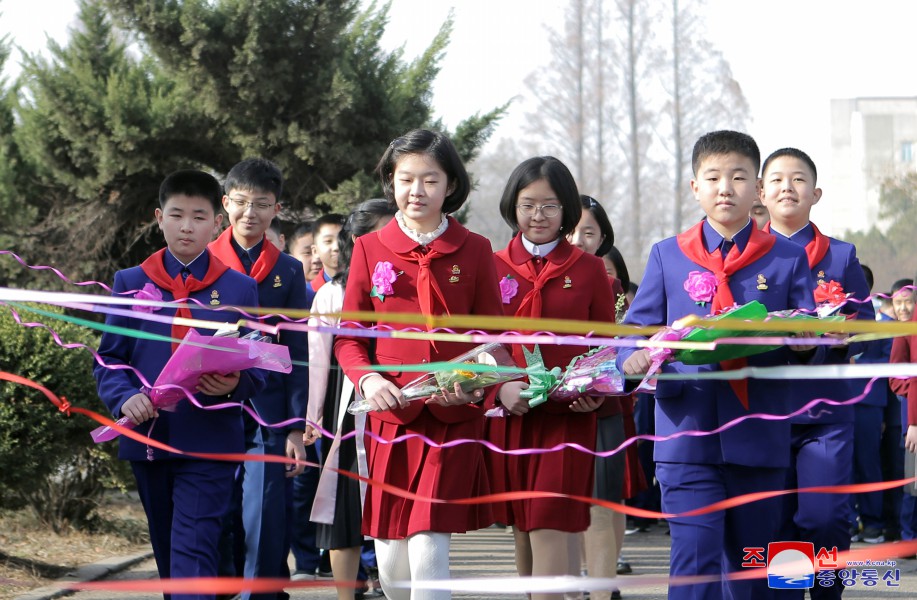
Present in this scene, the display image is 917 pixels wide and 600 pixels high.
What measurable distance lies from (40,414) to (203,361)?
9.77 ft

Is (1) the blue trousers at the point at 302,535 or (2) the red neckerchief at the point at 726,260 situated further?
(1) the blue trousers at the point at 302,535

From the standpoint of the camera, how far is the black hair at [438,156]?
470cm

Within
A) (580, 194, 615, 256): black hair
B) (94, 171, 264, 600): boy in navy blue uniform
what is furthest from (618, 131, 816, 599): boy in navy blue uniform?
(580, 194, 615, 256): black hair

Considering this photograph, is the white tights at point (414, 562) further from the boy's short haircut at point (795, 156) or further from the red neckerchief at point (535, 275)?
the boy's short haircut at point (795, 156)

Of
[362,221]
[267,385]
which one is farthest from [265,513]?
[362,221]

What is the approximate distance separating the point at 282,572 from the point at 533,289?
1.97 meters

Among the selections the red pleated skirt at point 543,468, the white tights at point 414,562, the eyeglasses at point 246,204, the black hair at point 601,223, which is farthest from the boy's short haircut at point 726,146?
the eyeglasses at point 246,204

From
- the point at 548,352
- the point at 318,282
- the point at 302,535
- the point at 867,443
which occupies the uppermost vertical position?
the point at 318,282

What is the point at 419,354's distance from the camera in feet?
14.7

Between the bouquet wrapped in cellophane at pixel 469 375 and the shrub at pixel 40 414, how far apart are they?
128 inches

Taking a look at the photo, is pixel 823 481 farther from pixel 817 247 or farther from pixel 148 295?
pixel 148 295

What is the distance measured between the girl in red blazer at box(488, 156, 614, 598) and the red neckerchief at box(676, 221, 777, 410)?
2.62 feet

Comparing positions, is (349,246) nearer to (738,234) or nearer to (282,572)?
(282,572)

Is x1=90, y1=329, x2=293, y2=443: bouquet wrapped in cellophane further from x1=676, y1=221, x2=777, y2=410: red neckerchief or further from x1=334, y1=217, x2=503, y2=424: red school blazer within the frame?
x1=676, y1=221, x2=777, y2=410: red neckerchief
